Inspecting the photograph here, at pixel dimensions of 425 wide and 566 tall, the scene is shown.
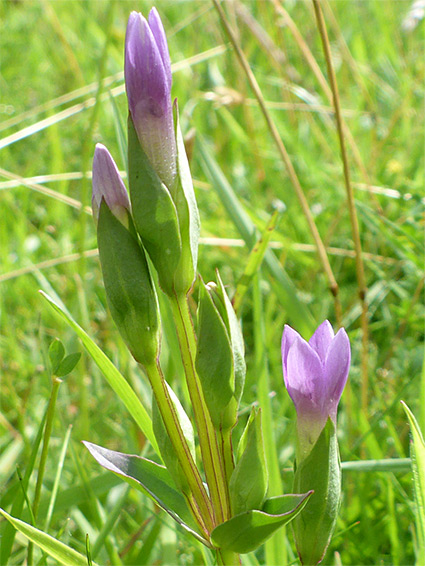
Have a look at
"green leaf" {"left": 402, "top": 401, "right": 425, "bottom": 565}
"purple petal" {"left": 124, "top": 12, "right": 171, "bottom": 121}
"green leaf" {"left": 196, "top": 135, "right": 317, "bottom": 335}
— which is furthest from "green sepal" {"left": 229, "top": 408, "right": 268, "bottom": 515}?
"green leaf" {"left": 196, "top": 135, "right": 317, "bottom": 335}

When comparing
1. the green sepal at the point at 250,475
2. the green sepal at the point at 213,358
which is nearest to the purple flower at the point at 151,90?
the green sepal at the point at 213,358

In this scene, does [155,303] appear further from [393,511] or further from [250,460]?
[393,511]

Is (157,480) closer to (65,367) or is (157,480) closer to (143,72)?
(65,367)

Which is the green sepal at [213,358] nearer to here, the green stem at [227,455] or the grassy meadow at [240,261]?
the green stem at [227,455]

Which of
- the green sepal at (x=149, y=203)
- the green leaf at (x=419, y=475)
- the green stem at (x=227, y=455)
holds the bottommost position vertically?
the green leaf at (x=419, y=475)

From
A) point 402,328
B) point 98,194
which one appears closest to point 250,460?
point 98,194

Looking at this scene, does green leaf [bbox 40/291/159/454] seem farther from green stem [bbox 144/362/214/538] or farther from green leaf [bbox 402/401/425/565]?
green leaf [bbox 402/401/425/565]
